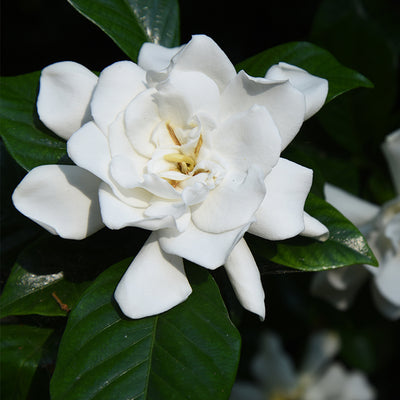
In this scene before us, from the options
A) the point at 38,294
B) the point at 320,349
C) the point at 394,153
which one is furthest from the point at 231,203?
the point at 320,349

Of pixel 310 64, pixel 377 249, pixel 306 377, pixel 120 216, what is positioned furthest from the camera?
pixel 306 377

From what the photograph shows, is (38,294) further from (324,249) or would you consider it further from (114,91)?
(324,249)

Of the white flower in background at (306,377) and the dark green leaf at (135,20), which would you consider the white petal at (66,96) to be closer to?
the dark green leaf at (135,20)

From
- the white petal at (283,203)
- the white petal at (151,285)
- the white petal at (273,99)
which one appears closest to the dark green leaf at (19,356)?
the white petal at (151,285)

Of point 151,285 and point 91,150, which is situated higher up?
point 91,150

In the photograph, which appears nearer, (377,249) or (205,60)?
(205,60)

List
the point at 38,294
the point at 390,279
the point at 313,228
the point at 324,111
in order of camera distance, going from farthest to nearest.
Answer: the point at 324,111 → the point at 390,279 → the point at 38,294 → the point at 313,228

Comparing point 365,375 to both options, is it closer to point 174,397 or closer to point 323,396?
point 323,396
